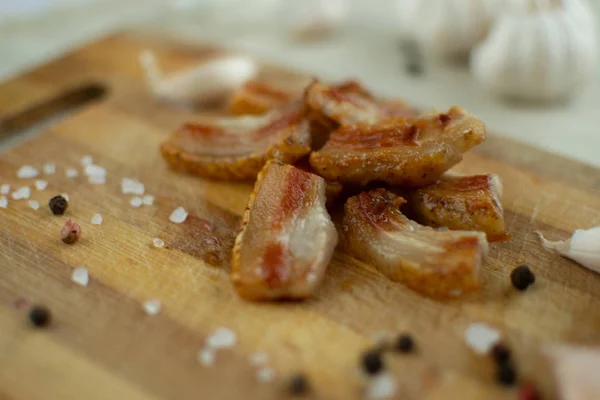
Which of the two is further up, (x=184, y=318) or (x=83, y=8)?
(x=184, y=318)

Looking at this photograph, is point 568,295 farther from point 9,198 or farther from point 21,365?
point 9,198

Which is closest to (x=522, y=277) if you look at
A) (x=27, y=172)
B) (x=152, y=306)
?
(x=152, y=306)

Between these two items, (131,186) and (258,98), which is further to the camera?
(258,98)

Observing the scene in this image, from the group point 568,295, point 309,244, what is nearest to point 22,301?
point 309,244

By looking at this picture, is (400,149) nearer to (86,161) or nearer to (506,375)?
(506,375)

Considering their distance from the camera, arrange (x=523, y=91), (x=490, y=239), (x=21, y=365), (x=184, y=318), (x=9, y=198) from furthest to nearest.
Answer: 1. (x=523, y=91)
2. (x=9, y=198)
3. (x=490, y=239)
4. (x=184, y=318)
5. (x=21, y=365)

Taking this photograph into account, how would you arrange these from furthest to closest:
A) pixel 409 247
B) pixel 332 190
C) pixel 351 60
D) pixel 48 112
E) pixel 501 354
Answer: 1. pixel 351 60
2. pixel 48 112
3. pixel 332 190
4. pixel 409 247
5. pixel 501 354

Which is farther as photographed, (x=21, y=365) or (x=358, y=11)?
(x=358, y=11)
